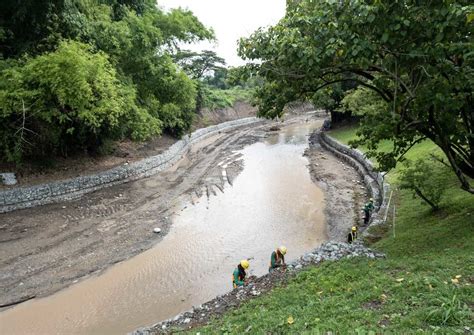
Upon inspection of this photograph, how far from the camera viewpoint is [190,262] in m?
14.7

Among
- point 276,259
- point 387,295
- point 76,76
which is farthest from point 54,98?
point 387,295

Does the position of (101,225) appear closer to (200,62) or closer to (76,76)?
(76,76)

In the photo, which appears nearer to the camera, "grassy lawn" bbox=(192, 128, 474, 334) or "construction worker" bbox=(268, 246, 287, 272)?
"grassy lawn" bbox=(192, 128, 474, 334)

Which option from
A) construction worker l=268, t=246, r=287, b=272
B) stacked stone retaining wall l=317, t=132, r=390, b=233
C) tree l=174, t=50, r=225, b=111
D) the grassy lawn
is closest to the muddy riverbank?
stacked stone retaining wall l=317, t=132, r=390, b=233

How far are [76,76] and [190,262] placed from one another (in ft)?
33.7

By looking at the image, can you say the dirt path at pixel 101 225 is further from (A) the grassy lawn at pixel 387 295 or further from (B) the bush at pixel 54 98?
(A) the grassy lawn at pixel 387 295

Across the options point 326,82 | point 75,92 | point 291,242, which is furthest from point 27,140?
point 326,82

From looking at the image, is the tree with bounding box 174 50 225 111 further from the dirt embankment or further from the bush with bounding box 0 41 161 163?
the bush with bounding box 0 41 161 163

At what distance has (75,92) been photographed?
58.5 feet

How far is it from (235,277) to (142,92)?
19248 mm

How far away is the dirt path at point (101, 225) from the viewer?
13.7 metres

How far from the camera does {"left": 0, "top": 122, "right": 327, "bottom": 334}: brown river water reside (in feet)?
37.2

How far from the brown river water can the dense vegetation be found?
7485 millimetres

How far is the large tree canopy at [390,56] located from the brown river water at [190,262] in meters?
6.79
